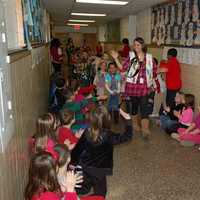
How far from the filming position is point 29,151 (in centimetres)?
263

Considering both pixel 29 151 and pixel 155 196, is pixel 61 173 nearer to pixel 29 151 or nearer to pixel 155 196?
pixel 29 151

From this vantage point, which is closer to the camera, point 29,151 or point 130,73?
point 29,151

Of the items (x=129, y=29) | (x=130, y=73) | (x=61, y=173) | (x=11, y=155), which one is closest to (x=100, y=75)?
(x=130, y=73)


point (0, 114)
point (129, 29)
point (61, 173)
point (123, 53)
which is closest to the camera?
point (0, 114)

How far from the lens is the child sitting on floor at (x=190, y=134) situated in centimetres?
409

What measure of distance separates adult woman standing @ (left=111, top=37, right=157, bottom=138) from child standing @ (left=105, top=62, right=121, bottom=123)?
2.05 feet

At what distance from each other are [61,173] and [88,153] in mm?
394

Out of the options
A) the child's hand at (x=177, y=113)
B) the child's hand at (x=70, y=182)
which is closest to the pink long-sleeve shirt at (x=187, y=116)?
the child's hand at (x=177, y=113)

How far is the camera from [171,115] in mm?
4891

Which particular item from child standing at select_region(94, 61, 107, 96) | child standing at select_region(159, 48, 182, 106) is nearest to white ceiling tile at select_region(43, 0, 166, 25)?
child standing at select_region(159, 48, 182, 106)

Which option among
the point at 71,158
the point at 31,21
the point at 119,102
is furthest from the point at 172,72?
the point at 71,158

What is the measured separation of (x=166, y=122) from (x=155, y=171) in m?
1.62

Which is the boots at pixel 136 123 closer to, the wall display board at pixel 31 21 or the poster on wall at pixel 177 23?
the poster on wall at pixel 177 23

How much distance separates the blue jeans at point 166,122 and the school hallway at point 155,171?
A: 0.35 m
